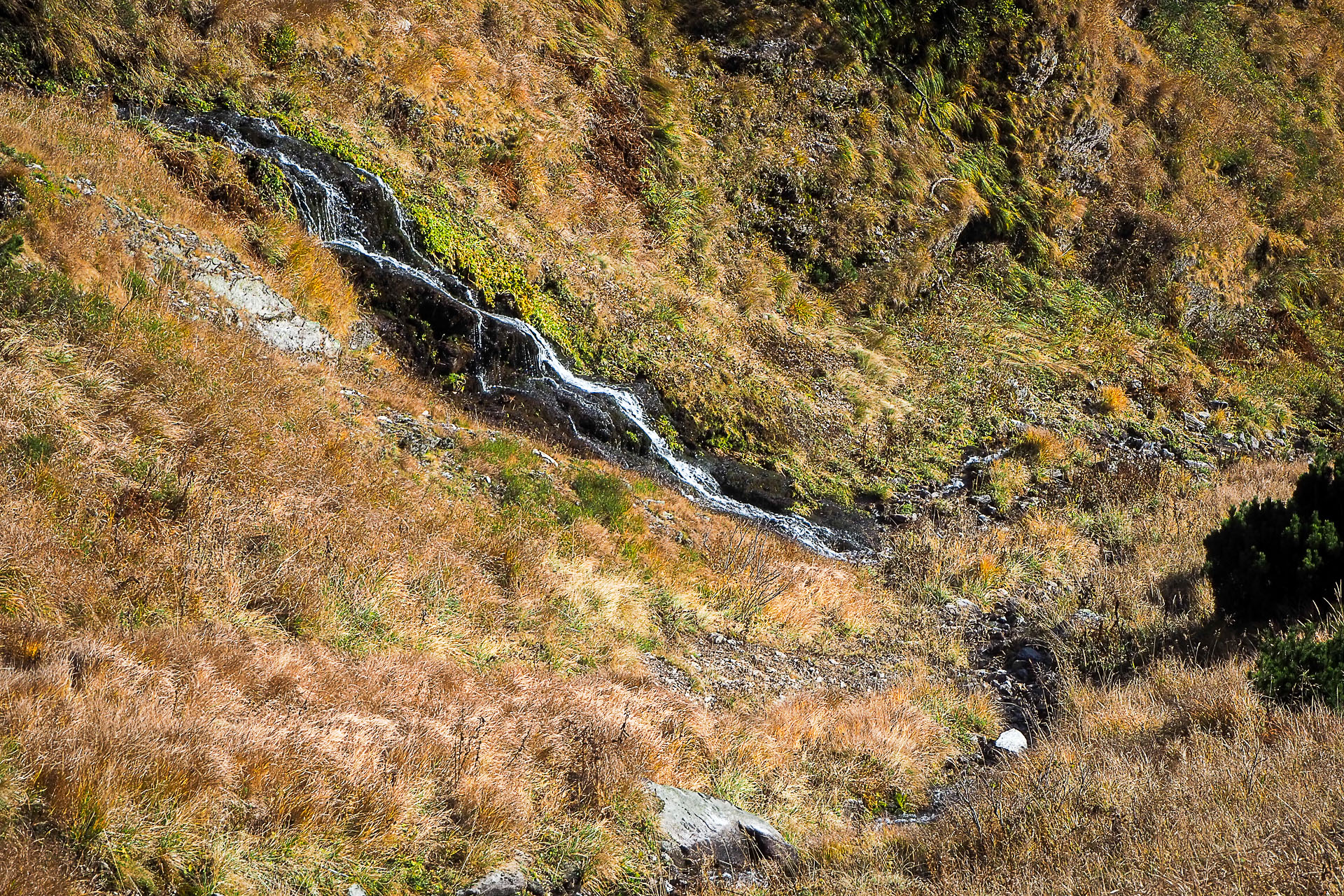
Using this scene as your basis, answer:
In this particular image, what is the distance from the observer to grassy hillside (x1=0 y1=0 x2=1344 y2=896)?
4281mm

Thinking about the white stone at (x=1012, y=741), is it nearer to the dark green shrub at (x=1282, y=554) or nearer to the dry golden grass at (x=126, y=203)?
the dark green shrub at (x=1282, y=554)

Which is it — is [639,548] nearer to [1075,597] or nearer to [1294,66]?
[1075,597]

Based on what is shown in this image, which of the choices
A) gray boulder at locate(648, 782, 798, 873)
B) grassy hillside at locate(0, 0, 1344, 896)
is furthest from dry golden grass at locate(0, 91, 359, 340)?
gray boulder at locate(648, 782, 798, 873)

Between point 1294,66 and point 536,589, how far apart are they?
3139 cm

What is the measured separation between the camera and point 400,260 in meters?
12.4

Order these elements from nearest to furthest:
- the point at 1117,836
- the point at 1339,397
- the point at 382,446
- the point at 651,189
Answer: the point at 1117,836 < the point at 382,446 < the point at 651,189 < the point at 1339,397

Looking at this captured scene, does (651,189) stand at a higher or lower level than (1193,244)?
lower

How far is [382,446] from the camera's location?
8695 millimetres

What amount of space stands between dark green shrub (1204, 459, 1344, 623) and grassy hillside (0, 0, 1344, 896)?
0.87 m

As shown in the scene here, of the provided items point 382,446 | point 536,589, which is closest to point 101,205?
point 382,446

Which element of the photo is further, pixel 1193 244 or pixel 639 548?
pixel 1193 244

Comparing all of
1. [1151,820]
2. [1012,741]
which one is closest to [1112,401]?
[1012,741]

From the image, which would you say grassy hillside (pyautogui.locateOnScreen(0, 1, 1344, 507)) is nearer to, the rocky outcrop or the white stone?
the rocky outcrop

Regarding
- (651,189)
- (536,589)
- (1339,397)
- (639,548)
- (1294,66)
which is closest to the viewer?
(536,589)
